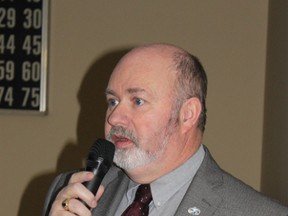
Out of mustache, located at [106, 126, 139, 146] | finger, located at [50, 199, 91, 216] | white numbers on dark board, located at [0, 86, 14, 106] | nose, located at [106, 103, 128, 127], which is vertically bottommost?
finger, located at [50, 199, 91, 216]

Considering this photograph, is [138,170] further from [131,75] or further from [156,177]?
[131,75]

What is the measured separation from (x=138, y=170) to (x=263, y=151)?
1.92 meters

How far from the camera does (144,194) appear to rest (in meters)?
1.78

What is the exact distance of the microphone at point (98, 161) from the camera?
1471 mm

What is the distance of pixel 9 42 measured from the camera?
3.59 m

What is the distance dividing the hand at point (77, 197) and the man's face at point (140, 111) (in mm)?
237

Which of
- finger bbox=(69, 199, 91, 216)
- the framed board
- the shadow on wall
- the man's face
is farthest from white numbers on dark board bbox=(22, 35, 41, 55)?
finger bbox=(69, 199, 91, 216)

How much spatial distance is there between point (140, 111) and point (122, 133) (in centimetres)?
9

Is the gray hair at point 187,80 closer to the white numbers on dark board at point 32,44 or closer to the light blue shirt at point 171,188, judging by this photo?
the light blue shirt at point 171,188

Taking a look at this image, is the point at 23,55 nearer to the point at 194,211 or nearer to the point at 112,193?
the point at 112,193

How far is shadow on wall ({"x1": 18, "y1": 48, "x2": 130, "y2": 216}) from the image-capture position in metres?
3.56

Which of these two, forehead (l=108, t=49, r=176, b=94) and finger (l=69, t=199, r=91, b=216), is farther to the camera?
forehead (l=108, t=49, r=176, b=94)

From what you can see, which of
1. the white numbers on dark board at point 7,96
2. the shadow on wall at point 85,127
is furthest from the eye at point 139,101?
the white numbers on dark board at point 7,96

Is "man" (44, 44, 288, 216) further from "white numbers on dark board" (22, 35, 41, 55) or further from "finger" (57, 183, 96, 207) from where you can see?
"white numbers on dark board" (22, 35, 41, 55)
